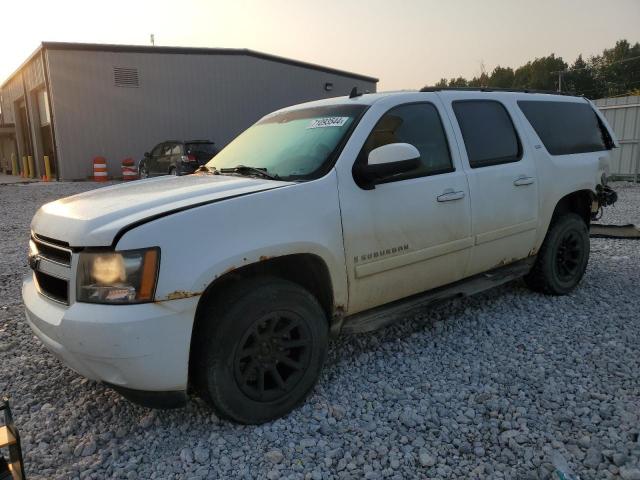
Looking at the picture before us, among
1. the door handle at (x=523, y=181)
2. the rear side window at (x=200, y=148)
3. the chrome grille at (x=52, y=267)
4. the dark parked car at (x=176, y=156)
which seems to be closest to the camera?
the chrome grille at (x=52, y=267)

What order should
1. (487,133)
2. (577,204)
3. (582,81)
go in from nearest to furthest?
1. (487,133)
2. (577,204)
3. (582,81)

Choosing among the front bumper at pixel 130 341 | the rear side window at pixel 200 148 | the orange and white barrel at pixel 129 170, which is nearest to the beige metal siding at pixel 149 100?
the orange and white barrel at pixel 129 170

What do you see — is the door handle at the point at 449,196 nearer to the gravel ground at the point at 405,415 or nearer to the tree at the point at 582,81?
the gravel ground at the point at 405,415

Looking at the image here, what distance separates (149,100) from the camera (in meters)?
21.1

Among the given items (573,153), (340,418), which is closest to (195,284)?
(340,418)

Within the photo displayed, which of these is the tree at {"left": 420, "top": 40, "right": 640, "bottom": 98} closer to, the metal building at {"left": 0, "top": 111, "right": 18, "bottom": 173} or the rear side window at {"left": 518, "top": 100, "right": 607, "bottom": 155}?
the metal building at {"left": 0, "top": 111, "right": 18, "bottom": 173}

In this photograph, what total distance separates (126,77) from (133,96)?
0.79 m

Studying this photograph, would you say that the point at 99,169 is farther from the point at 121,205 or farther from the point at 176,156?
the point at 121,205

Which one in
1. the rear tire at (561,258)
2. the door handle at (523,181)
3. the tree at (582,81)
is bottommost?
the rear tire at (561,258)

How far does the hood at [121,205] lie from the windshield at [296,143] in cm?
23

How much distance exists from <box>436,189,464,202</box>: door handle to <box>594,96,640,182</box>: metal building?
13131 millimetres

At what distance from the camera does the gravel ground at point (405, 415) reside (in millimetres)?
2389

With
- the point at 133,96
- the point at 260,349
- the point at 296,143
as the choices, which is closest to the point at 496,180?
the point at 296,143

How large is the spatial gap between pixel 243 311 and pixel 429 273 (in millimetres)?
1476
